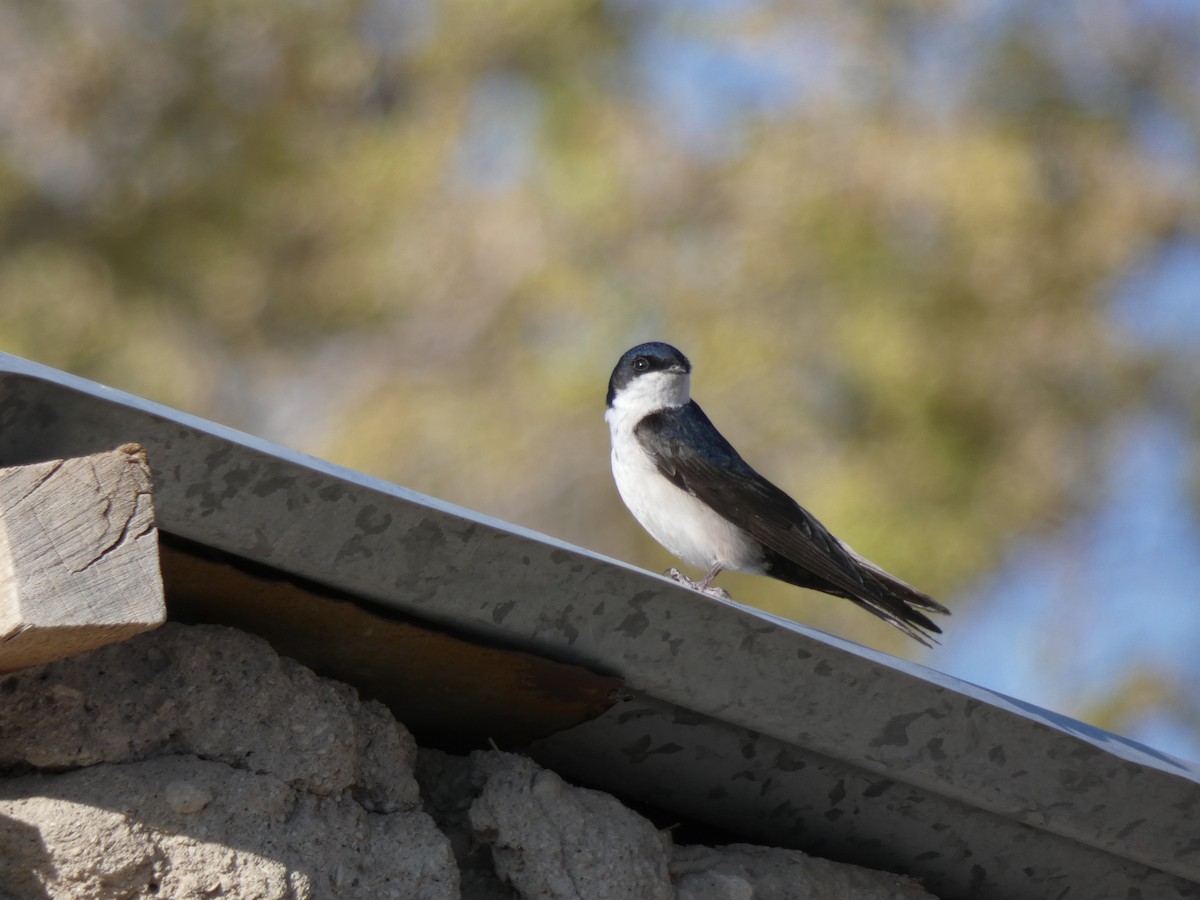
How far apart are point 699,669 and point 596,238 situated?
36.1 ft

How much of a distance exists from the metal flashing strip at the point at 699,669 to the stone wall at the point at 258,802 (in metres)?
0.17

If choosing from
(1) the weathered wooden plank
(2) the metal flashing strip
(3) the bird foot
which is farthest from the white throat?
(1) the weathered wooden plank

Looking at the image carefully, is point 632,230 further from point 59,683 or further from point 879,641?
point 59,683

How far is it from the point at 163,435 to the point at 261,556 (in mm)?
226

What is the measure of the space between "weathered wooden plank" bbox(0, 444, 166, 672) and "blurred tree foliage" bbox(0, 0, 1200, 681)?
30.2ft

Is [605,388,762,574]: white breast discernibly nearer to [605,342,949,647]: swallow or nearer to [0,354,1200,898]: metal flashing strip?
[605,342,949,647]: swallow

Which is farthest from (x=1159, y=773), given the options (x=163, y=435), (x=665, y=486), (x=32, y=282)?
(x=32, y=282)

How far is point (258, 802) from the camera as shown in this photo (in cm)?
236

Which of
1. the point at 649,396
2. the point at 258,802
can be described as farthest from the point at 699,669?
the point at 649,396

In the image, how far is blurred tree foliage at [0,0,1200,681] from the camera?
38.9 feet

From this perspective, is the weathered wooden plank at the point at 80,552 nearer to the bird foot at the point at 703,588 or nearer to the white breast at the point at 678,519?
the bird foot at the point at 703,588

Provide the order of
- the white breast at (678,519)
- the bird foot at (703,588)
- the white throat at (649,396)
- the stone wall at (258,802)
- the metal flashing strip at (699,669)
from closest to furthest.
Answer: the metal flashing strip at (699,669), the stone wall at (258,802), the bird foot at (703,588), the white breast at (678,519), the white throat at (649,396)

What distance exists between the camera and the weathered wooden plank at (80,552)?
1881mm

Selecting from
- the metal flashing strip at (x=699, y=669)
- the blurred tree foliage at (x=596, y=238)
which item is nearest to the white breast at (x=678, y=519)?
the metal flashing strip at (x=699, y=669)
